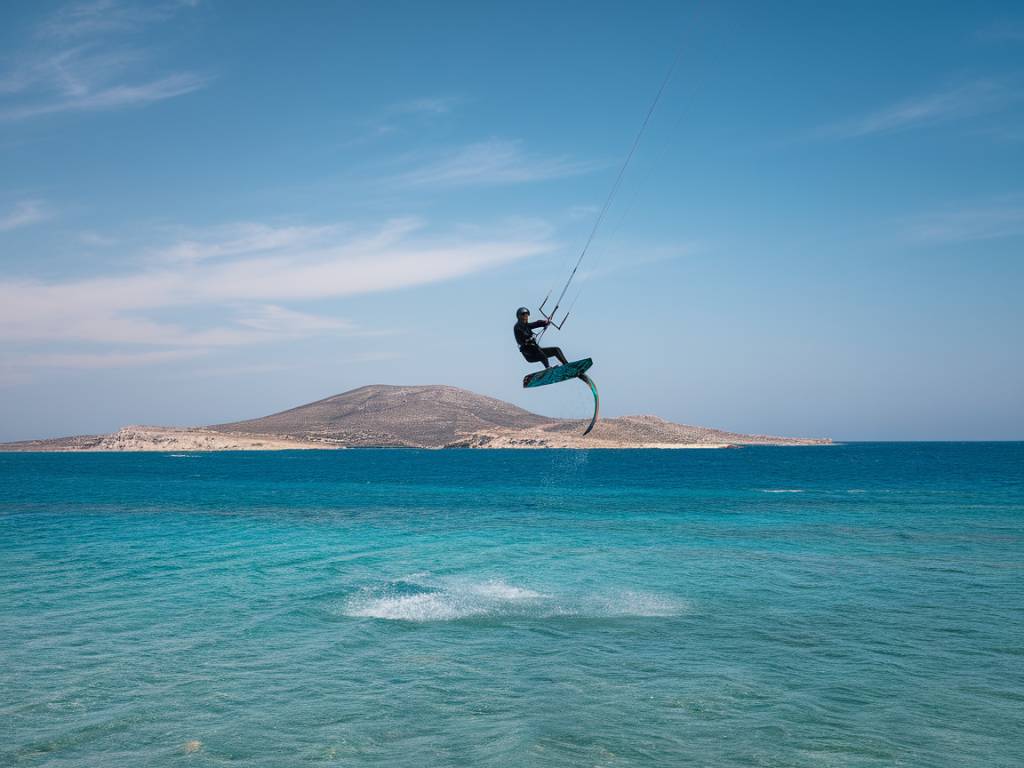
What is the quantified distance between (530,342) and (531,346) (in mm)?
108

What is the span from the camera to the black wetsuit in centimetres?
1761

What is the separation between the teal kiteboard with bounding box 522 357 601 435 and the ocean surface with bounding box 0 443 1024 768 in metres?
6.60

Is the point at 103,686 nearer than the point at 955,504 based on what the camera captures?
Yes

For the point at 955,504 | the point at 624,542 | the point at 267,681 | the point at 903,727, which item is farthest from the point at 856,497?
the point at 267,681

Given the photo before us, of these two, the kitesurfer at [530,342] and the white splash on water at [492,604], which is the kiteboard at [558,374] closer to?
the kitesurfer at [530,342]

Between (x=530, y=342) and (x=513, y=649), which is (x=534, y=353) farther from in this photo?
(x=513, y=649)

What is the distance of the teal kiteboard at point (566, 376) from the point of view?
1880 centimetres

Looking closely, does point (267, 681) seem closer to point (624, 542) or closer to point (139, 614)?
point (139, 614)

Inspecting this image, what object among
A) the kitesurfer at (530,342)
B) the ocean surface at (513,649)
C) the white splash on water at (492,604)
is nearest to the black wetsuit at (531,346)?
the kitesurfer at (530,342)

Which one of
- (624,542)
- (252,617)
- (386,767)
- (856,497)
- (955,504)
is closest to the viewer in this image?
(386,767)

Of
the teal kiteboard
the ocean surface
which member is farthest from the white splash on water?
the teal kiteboard

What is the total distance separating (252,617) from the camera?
21641 millimetres

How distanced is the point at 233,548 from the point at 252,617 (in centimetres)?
1563

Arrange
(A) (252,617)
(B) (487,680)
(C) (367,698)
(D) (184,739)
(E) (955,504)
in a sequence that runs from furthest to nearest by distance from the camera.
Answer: (E) (955,504)
(A) (252,617)
(B) (487,680)
(C) (367,698)
(D) (184,739)
